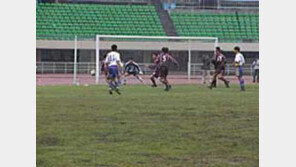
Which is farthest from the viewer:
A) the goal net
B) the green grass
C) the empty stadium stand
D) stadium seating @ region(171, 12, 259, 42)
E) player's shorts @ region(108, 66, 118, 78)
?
stadium seating @ region(171, 12, 259, 42)

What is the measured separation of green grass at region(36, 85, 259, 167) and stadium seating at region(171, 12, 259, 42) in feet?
48.3

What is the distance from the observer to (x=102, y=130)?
19.4 feet

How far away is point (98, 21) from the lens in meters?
24.2

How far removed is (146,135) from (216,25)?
63.3 feet

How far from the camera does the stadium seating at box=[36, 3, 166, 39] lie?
73.0 feet

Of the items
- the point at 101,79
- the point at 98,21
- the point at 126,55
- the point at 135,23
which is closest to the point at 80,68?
the point at 126,55

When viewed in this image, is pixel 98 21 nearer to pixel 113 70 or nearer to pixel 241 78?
pixel 241 78

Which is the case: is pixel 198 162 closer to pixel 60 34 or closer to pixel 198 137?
pixel 198 137

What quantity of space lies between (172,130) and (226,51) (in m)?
17.4

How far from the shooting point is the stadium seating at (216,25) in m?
23.2

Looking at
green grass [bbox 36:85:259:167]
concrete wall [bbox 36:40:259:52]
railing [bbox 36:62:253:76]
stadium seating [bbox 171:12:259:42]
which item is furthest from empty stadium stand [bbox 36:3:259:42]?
green grass [bbox 36:85:259:167]

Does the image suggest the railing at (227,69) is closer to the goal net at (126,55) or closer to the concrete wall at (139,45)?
the goal net at (126,55)

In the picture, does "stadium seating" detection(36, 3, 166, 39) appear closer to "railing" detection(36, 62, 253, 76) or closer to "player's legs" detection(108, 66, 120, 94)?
"railing" detection(36, 62, 253, 76)
